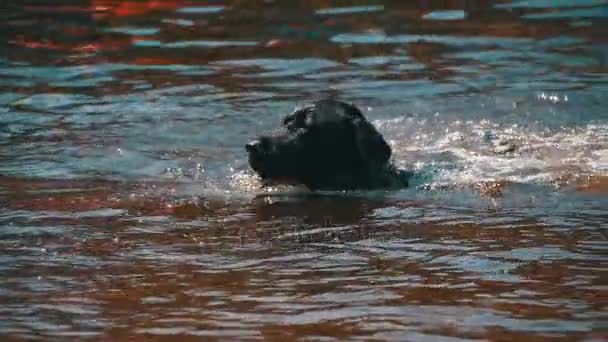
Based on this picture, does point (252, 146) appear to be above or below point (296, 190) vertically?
above

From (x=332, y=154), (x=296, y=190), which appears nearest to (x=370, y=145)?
(x=332, y=154)

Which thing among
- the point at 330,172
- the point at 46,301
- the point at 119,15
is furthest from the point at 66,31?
the point at 46,301

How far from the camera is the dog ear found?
9.17 m

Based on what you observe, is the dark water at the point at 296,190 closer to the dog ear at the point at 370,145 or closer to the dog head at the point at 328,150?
the dog head at the point at 328,150

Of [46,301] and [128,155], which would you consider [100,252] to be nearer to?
[46,301]

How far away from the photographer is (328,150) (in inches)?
364

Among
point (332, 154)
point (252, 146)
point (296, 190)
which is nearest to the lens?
point (252, 146)

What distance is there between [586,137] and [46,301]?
490 cm

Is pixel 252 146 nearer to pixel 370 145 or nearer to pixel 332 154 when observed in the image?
pixel 332 154

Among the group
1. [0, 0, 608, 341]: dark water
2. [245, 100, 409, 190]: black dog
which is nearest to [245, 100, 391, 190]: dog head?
[245, 100, 409, 190]: black dog

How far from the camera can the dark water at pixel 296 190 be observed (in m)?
6.16

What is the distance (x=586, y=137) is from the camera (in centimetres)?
1015

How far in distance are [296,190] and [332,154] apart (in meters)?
0.35

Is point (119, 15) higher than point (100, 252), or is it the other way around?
point (119, 15)
